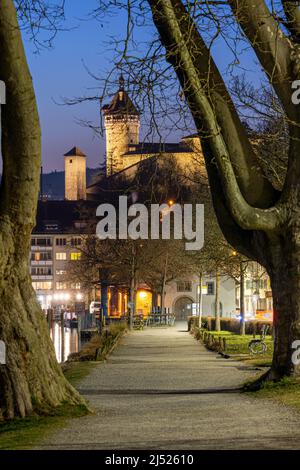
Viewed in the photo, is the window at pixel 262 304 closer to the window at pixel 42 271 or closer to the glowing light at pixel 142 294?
the glowing light at pixel 142 294

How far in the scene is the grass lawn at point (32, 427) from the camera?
42.6 feet

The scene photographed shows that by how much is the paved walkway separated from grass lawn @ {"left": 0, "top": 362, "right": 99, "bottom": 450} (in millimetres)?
200

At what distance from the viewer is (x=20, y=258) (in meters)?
15.9

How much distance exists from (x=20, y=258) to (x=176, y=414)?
3.24 metres

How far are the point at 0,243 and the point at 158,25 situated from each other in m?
5.06

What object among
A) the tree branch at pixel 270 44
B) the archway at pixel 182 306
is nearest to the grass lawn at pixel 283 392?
the tree branch at pixel 270 44

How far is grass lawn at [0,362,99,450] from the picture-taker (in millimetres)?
12992

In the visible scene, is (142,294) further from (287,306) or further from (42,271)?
(287,306)

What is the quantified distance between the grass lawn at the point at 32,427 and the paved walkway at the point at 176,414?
0.66ft

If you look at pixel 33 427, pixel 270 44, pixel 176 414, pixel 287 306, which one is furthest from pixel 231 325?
pixel 33 427

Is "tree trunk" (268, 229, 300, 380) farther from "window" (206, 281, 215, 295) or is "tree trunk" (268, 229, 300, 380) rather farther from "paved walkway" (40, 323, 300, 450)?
"window" (206, 281, 215, 295)

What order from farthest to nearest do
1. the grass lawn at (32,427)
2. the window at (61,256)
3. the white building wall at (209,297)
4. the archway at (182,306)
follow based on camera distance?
the window at (61,256)
the archway at (182,306)
the white building wall at (209,297)
the grass lawn at (32,427)

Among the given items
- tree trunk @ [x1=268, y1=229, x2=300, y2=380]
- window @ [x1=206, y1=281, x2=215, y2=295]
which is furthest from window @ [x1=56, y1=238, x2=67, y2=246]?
tree trunk @ [x1=268, y1=229, x2=300, y2=380]
